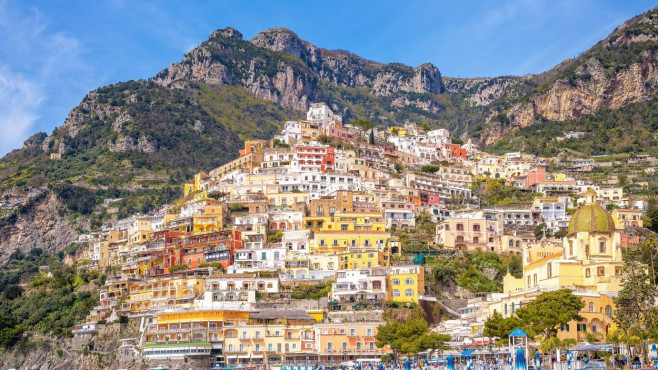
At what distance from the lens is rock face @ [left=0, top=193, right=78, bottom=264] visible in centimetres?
14062

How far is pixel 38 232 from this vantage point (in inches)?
5625

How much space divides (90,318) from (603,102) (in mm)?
120325

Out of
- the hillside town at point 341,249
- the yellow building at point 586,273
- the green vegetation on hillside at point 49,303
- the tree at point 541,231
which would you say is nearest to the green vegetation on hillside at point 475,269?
the hillside town at point 341,249

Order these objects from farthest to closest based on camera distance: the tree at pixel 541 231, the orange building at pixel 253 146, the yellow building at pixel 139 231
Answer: the orange building at pixel 253 146
the yellow building at pixel 139 231
the tree at pixel 541 231

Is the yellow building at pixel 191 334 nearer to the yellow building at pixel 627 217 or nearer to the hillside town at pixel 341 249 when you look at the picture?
the hillside town at pixel 341 249

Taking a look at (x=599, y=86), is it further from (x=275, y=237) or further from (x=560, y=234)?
(x=275, y=237)

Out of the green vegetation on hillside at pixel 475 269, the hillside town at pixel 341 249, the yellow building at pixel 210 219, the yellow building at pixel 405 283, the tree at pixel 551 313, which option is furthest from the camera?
the yellow building at pixel 210 219

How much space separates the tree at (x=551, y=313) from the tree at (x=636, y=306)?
3152 millimetres

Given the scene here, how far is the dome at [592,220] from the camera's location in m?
68.5

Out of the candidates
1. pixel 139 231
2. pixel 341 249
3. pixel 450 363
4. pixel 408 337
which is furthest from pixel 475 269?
pixel 139 231

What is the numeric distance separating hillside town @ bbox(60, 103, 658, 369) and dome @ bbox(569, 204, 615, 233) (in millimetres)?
117

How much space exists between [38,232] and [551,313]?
106105 mm

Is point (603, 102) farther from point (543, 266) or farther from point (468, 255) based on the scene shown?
point (543, 266)

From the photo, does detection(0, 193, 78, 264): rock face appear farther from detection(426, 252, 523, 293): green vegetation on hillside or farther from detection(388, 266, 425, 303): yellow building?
detection(388, 266, 425, 303): yellow building
